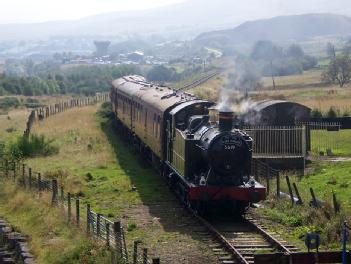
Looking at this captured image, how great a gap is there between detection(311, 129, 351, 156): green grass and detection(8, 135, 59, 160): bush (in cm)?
1362

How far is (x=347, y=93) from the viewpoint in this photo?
73500 millimetres

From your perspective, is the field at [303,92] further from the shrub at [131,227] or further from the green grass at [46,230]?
the shrub at [131,227]

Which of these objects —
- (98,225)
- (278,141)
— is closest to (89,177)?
(278,141)

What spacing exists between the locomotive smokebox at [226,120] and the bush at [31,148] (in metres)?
15.7

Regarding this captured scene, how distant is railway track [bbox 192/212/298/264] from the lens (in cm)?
1692

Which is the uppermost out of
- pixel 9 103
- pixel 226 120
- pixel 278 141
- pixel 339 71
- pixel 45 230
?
pixel 226 120

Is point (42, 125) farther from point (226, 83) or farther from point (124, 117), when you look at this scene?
point (226, 83)

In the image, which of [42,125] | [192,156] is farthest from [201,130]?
[42,125]

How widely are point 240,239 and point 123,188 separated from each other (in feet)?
29.1

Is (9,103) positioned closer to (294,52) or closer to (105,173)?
(294,52)

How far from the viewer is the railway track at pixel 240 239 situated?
16922 mm

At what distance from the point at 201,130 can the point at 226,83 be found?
5538 mm

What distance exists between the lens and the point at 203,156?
21.4m

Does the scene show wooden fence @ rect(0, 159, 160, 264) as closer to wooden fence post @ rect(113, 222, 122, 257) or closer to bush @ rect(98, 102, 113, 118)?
wooden fence post @ rect(113, 222, 122, 257)
